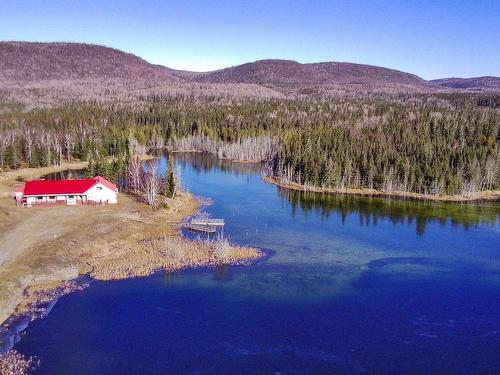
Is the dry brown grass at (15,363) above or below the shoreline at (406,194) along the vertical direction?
below

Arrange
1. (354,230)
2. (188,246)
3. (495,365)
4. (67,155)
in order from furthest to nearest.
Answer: (67,155) < (354,230) < (188,246) < (495,365)

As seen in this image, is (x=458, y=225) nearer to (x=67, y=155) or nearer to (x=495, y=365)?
(x=495, y=365)

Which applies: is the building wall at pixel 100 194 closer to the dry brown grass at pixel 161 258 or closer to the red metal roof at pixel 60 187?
the red metal roof at pixel 60 187

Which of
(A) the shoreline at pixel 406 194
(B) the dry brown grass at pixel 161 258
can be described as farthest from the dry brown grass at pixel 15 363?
(A) the shoreline at pixel 406 194

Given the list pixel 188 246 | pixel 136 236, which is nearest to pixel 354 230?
pixel 188 246

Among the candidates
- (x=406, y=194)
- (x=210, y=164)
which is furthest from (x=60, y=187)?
(x=406, y=194)

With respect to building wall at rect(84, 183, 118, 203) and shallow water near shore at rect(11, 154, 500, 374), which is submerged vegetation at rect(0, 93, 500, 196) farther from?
shallow water near shore at rect(11, 154, 500, 374)
